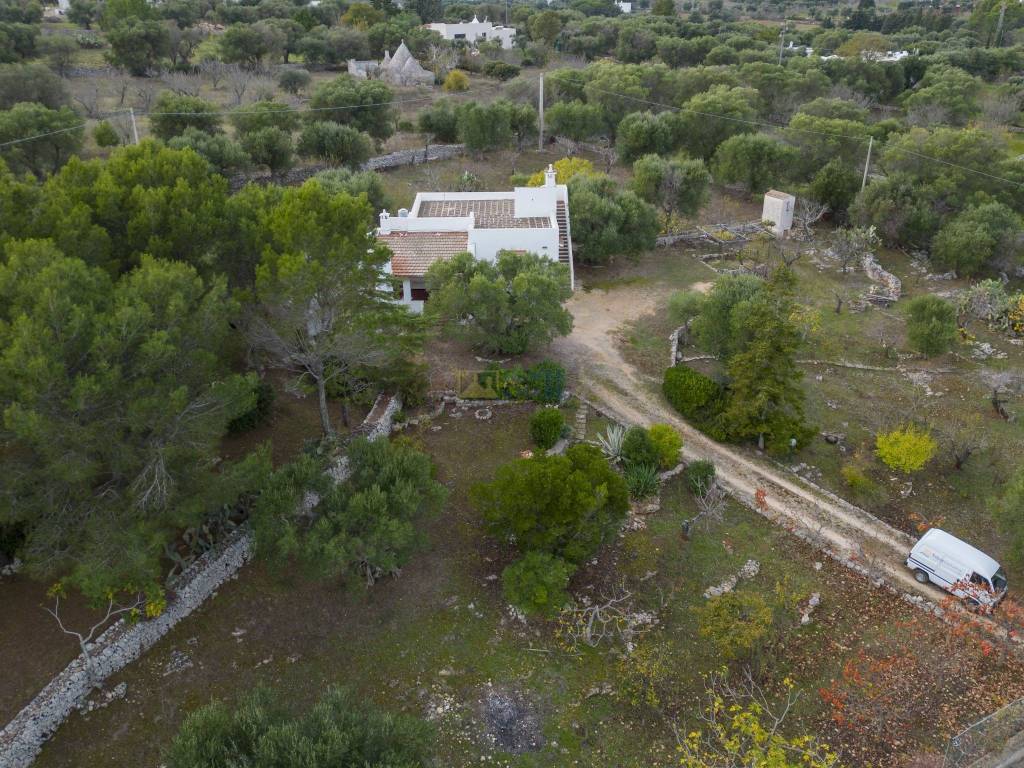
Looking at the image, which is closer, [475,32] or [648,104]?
[648,104]

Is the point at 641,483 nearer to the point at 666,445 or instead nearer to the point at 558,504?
the point at 666,445

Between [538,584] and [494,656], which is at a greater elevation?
[538,584]

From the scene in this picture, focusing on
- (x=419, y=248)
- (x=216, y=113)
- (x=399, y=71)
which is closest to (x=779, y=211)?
(x=419, y=248)

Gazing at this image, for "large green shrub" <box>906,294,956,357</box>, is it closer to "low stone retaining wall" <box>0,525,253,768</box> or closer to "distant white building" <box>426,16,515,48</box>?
"low stone retaining wall" <box>0,525,253,768</box>

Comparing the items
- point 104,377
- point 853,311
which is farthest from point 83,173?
point 853,311

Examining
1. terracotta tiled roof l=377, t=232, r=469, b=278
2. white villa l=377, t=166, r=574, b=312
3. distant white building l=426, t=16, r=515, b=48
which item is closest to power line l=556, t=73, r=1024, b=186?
white villa l=377, t=166, r=574, b=312

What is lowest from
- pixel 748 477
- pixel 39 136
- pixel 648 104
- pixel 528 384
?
pixel 748 477

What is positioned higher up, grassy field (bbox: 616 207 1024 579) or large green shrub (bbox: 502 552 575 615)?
large green shrub (bbox: 502 552 575 615)
